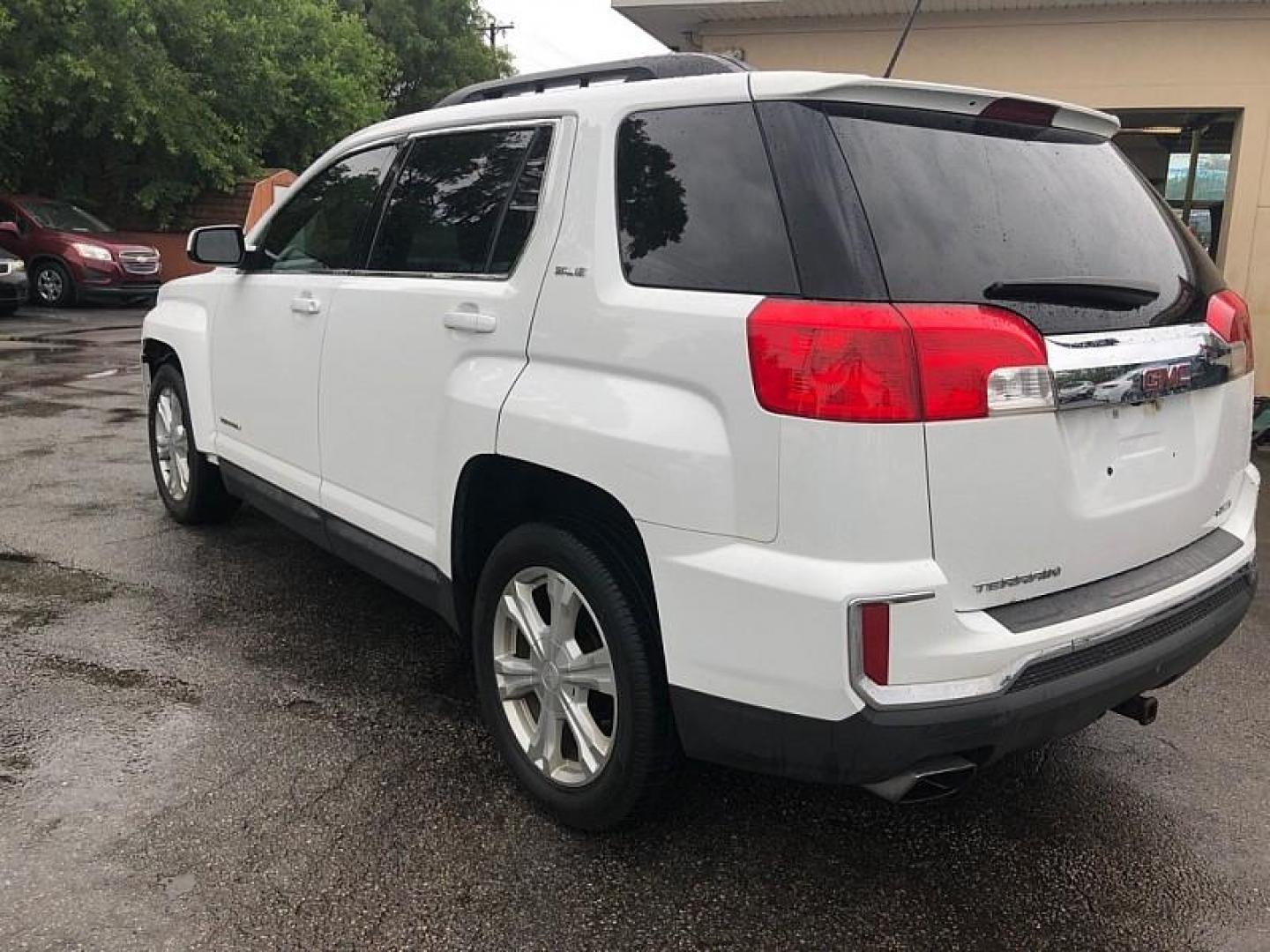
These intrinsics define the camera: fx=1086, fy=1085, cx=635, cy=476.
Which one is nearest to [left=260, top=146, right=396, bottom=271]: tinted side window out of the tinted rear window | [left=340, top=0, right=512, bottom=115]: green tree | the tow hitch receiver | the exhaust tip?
the tinted rear window

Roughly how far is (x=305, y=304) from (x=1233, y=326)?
9.64 feet

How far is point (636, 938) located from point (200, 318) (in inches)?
139

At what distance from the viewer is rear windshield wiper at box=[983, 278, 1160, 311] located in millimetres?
2299

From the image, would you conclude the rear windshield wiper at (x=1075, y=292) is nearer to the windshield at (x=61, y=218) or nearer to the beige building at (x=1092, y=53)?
the beige building at (x=1092, y=53)

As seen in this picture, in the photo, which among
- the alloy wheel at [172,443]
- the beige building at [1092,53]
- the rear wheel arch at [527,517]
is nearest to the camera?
the rear wheel arch at [527,517]

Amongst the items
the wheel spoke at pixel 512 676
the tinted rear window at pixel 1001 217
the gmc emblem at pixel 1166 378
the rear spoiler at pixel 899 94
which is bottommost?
the wheel spoke at pixel 512 676

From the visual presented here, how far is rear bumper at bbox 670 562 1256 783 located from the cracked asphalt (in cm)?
48

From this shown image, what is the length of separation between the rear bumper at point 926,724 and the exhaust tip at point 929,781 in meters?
0.03

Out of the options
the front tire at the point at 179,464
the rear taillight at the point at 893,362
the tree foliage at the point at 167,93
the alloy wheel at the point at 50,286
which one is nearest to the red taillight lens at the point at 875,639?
the rear taillight at the point at 893,362

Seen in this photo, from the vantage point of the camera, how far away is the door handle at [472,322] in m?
2.94

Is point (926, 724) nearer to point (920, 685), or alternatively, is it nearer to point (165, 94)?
point (920, 685)

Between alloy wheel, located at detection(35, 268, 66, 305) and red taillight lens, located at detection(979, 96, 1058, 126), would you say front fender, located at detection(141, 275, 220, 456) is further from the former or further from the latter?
alloy wheel, located at detection(35, 268, 66, 305)

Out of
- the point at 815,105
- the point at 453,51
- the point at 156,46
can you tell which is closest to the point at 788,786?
the point at 815,105

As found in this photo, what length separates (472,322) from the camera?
2.99 meters
